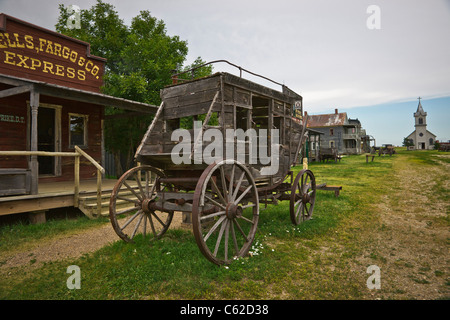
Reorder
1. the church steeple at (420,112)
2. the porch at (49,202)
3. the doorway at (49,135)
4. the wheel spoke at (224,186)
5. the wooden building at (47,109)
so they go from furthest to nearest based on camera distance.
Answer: the church steeple at (420,112)
the doorway at (49,135)
the wooden building at (47,109)
the porch at (49,202)
the wheel spoke at (224,186)

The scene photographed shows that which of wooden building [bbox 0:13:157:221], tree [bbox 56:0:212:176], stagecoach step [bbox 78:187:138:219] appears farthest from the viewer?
tree [bbox 56:0:212:176]

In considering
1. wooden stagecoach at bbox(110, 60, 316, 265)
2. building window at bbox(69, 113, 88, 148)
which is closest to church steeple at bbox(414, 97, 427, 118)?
wooden stagecoach at bbox(110, 60, 316, 265)

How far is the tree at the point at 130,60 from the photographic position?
1252 centimetres

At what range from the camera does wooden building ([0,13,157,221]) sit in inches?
273

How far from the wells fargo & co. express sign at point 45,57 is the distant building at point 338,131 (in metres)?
37.7

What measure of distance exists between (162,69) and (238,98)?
979cm

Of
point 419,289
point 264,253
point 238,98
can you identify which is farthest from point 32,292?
point 419,289

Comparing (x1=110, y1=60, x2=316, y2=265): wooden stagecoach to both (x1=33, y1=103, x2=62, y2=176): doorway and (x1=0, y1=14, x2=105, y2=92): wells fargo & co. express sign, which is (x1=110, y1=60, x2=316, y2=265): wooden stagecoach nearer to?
(x1=33, y1=103, x2=62, y2=176): doorway

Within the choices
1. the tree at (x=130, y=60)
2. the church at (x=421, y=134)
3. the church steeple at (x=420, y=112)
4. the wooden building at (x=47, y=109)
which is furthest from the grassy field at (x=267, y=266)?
the church steeple at (x=420, y=112)

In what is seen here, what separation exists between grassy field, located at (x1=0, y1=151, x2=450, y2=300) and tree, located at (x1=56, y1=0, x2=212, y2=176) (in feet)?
24.1

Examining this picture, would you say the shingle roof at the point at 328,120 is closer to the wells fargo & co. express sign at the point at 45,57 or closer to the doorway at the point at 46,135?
the wells fargo & co. express sign at the point at 45,57

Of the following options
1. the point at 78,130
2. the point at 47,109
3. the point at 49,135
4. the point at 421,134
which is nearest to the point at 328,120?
the point at 421,134
